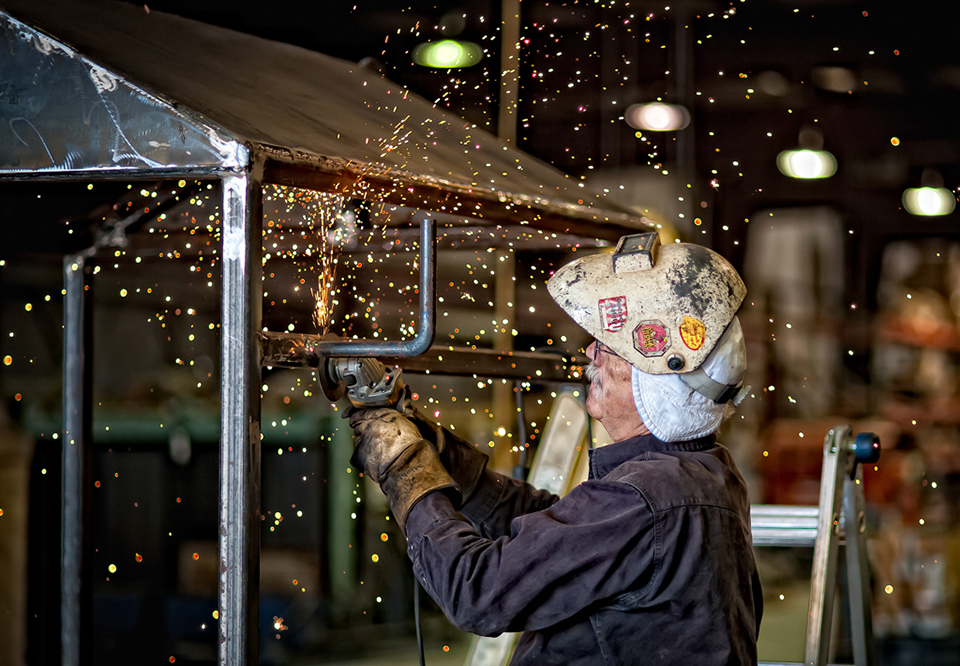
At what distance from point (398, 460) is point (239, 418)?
336mm

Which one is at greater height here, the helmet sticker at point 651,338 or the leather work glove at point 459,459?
the helmet sticker at point 651,338

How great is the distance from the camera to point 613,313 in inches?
66.8

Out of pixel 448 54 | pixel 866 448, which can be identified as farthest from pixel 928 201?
pixel 866 448

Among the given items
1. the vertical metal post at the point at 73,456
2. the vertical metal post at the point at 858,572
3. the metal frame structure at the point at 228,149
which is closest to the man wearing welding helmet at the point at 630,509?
the metal frame structure at the point at 228,149

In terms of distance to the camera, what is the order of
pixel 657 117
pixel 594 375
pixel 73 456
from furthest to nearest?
pixel 657 117 → pixel 73 456 → pixel 594 375

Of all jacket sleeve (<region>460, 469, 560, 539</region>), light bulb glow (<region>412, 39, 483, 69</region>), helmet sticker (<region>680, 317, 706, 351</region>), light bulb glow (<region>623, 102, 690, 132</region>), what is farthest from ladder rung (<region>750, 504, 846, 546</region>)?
light bulb glow (<region>412, 39, 483, 69</region>)

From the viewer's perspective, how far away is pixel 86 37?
1567mm

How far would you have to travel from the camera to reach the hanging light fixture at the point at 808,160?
13.6 ft

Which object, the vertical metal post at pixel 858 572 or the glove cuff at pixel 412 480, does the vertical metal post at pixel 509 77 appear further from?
the glove cuff at pixel 412 480

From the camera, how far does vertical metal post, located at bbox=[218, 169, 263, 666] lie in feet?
4.76

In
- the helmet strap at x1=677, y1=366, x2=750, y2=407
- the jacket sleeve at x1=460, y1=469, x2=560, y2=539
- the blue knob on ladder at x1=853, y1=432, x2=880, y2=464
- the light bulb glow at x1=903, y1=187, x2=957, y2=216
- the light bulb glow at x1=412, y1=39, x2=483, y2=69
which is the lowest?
the jacket sleeve at x1=460, y1=469, x2=560, y2=539

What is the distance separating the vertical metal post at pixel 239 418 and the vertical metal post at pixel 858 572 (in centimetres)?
140

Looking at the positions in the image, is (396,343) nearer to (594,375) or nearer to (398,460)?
(398,460)

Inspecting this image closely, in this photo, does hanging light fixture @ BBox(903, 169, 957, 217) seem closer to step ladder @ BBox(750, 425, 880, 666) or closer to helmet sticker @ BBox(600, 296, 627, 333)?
step ladder @ BBox(750, 425, 880, 666)
